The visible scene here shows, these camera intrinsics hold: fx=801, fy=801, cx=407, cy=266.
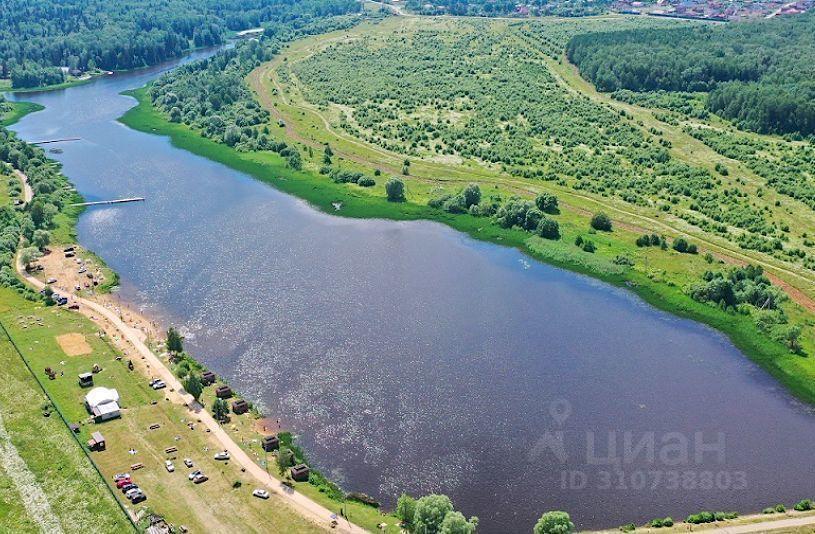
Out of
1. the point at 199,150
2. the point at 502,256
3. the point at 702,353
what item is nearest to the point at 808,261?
the point at 702,353

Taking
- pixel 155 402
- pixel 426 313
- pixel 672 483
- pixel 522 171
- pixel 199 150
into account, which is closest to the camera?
pixel 672 483

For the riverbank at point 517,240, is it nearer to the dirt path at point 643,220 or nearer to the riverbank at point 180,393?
the dirt path at point 643,220

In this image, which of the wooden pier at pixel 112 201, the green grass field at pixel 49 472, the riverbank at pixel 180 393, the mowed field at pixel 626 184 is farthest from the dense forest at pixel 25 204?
Result: the mowed field at pixel 626 184

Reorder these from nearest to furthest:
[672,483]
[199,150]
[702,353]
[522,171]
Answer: [672,483], [702,353], [522,171], [199,150]

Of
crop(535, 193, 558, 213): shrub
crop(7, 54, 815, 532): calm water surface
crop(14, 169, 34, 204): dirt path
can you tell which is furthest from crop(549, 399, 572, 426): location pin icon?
crop(14, 169, 34, 204): dirt path

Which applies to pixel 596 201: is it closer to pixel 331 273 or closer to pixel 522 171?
pixel 522 171

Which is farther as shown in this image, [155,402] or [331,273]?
[331,273]

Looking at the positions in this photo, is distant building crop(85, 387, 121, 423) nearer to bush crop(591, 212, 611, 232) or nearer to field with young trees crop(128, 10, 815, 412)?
field with young trees crop(128, 10, 815, 412)
